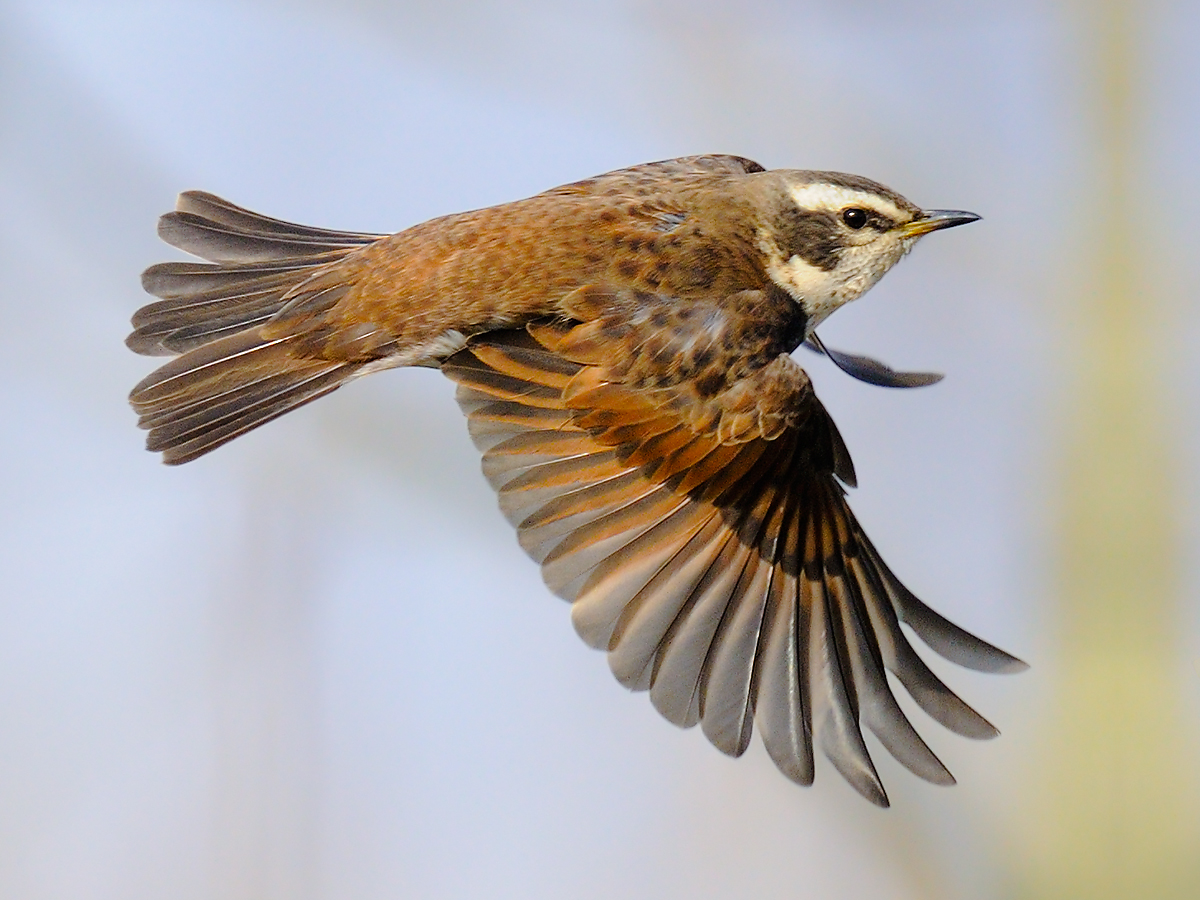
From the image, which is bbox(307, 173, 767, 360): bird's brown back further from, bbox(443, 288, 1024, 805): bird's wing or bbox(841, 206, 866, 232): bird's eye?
bbox(841, 206, 866, 232): bird's eye

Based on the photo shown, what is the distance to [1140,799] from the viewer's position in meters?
4.87

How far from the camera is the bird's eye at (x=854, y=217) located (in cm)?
281

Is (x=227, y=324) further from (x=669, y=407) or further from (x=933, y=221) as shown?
(x=933, y=221)

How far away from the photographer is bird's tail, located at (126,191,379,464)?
2.75 m

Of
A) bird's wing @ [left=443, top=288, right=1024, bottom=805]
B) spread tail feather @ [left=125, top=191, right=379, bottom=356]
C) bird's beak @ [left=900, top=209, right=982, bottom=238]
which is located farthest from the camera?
spread tail feather @ [left=125, top=191, right=379, bottom=356]

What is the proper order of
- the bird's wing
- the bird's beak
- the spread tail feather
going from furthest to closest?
the spread tail feather < the bird's beak < the bird's wing

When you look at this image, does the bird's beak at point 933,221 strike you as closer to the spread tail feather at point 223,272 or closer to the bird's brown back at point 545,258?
the bird's brown back at point 545,258

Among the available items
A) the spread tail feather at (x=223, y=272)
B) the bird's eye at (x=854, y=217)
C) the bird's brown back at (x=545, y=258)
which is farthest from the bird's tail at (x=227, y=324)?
the bird's eye at (x=854, y=217)

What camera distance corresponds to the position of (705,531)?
2758 millimetres

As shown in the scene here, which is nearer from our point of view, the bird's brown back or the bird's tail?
the bird's brown back

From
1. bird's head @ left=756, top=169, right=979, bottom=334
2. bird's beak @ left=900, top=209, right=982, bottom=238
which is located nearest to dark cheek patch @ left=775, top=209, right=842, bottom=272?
bird's head @ left=756, top=169, right=979, bottom=334

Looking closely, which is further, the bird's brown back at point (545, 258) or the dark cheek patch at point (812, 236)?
the dark cheek patch at point (812, 236)

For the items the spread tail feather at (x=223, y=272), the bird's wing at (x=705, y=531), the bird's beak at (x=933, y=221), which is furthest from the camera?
the spread tail feather at (x=223, y=272)

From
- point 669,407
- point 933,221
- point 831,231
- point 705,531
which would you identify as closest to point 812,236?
point 831,231
